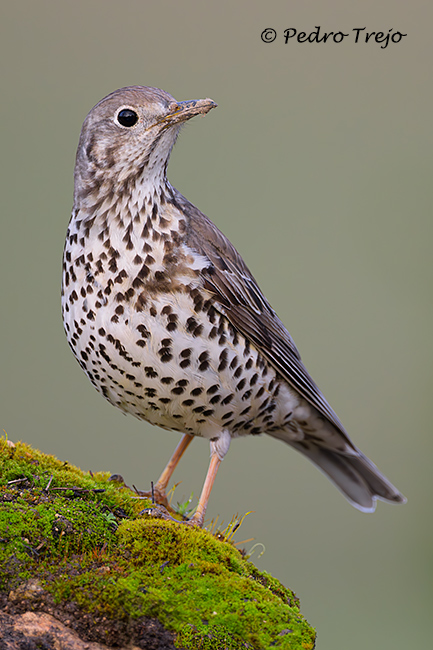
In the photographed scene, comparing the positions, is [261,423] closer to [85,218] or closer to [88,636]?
[85,218]

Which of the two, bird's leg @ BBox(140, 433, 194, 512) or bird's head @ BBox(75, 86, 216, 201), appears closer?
bird's head @ BBox(75, 86, 216, 201)

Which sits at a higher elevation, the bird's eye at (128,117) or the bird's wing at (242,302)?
the bird's eye at (128,117)

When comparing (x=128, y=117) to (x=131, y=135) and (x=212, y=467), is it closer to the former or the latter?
(x=131, y=135)

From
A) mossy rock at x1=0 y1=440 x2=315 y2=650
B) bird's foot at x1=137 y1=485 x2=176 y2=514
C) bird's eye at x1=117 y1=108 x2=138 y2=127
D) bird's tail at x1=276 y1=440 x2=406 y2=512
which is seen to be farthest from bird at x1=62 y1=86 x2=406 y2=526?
bird's tail at x1=276 y1=440 x2=406 y2=512

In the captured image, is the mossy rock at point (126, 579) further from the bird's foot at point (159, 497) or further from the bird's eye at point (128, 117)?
the bird's eye at point (128, 117)

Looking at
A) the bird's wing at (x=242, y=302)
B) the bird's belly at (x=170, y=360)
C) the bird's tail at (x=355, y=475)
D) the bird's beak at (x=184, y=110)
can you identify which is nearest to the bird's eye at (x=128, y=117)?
the bird's beak at (x=184, y=110)

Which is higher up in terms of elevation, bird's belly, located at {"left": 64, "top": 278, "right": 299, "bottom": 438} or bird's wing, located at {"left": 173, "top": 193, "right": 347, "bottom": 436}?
bird's wing, located at {"left": 173, "top": 193, "right": 347, "bottom": 436}

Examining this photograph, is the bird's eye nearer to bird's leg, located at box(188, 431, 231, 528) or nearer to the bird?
the bird
